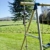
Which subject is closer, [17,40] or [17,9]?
[17,40]

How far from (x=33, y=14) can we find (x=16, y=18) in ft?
75.5

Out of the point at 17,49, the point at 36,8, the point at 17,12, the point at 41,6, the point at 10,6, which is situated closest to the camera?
the point at 36,8

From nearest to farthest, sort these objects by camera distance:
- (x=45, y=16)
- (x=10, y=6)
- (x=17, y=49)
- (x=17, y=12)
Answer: (x=45, y=16) → (x=17, y=49) → (x=17, y=12) → (x=10, y=6)

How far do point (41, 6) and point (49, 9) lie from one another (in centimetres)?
29

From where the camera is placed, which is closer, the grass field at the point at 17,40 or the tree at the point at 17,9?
the grass field at the point at 17,40

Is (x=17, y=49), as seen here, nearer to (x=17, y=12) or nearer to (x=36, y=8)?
(x=36, y=8)

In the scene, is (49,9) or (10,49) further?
(10,49)

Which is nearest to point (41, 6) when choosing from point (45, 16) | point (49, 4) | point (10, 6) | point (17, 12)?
point (49, 4)

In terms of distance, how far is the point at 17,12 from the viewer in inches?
1036

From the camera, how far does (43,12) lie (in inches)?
148

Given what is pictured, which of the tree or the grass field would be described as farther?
the tree

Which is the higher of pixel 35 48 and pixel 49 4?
pixel 49 4

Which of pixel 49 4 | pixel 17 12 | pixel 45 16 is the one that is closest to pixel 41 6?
pixel 49 4

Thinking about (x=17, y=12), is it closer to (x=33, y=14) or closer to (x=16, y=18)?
(x=16, y=18)
